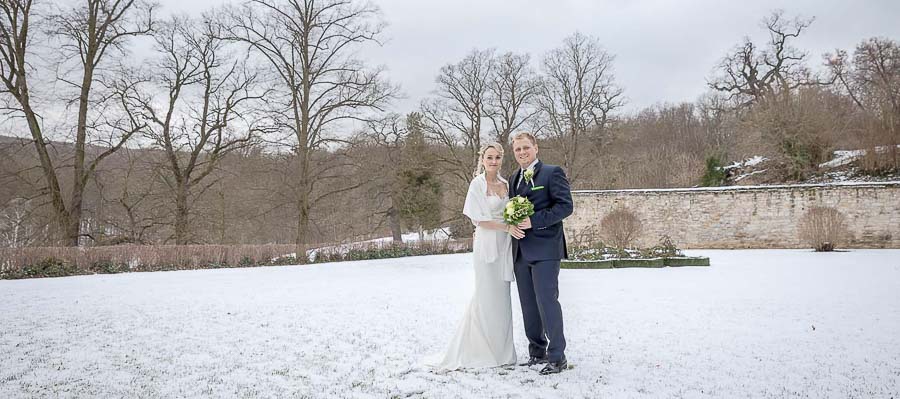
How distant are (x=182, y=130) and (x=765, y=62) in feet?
110

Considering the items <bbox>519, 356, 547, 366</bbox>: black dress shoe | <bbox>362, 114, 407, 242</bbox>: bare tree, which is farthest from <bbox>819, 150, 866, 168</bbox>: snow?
<bbox>519, 356, 547, 366</bbox>: black dress shoe

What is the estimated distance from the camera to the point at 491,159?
13.0 feet

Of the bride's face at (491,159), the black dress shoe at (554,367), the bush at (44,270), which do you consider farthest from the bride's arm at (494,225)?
the bush at (44,270)

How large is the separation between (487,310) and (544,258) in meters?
0.61

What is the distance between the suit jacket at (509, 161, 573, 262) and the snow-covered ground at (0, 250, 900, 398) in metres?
0.88

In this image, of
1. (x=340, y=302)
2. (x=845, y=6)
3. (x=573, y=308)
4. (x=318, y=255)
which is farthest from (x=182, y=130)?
(x=845, y=6)

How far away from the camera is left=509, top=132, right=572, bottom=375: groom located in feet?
11.9

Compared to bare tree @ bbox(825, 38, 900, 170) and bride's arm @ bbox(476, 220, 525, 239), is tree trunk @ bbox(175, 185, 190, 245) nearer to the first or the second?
bride's arm @ bbox(476, 220, 525, 239)

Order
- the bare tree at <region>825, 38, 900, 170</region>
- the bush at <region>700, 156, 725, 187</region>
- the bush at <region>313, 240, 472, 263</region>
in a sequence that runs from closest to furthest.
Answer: the bush at <region>313, 240, 472, 263</region>, the bare tree at <region>825, 38, 900, 170</region>, the bush at <region>700, 156, 725, 187</region>

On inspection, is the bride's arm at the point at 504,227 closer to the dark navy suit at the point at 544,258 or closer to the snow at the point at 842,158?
the dark navy suit at the point at 544,258

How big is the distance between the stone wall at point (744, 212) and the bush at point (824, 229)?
539 millimetres

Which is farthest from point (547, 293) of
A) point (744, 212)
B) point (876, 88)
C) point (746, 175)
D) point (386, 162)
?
point (876, 88)

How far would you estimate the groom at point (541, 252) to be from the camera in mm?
3639

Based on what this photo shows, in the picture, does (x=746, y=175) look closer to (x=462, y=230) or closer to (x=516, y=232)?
(x=462, y=230)
